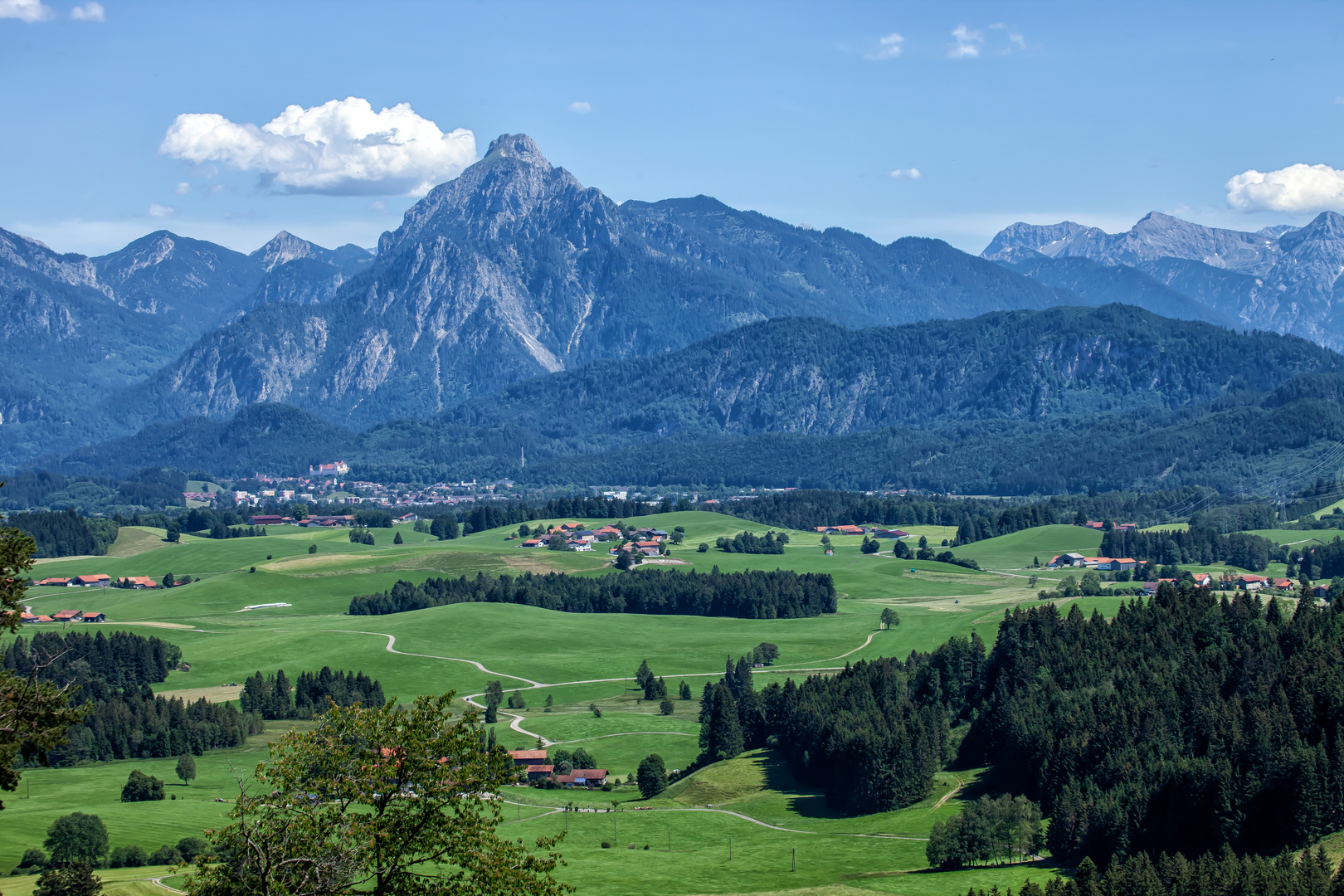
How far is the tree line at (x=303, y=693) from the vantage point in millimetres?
160750

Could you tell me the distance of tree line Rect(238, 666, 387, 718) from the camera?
16075 centimetres

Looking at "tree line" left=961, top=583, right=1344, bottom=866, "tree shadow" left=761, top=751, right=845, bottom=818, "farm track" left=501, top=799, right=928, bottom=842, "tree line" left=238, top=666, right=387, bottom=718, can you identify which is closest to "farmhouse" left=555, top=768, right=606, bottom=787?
"farm track" left=501, top=799, right=928, bottom=842

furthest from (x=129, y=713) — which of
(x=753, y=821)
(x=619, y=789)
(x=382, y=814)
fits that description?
(x=382, y=814)

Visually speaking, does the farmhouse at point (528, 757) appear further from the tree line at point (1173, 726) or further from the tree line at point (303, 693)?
the tree line at point (1173, 726)

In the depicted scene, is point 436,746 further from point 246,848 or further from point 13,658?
point 13,658

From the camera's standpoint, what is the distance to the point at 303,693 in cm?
16600

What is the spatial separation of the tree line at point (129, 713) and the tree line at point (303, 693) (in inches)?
172

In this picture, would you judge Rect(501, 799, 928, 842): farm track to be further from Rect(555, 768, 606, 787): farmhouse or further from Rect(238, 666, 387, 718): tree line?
Rect(238, 666, 387, 718): tree line

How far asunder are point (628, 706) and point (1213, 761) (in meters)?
77.6

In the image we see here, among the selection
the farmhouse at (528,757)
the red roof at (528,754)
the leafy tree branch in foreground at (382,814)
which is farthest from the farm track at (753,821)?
the leafy tree branch in foreground at (382,814)

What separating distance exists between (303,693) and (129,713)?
19635mm

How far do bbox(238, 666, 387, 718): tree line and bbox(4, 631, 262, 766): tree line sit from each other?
172 inches

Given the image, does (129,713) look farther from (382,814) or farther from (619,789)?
(382,814)

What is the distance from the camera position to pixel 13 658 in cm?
16600
